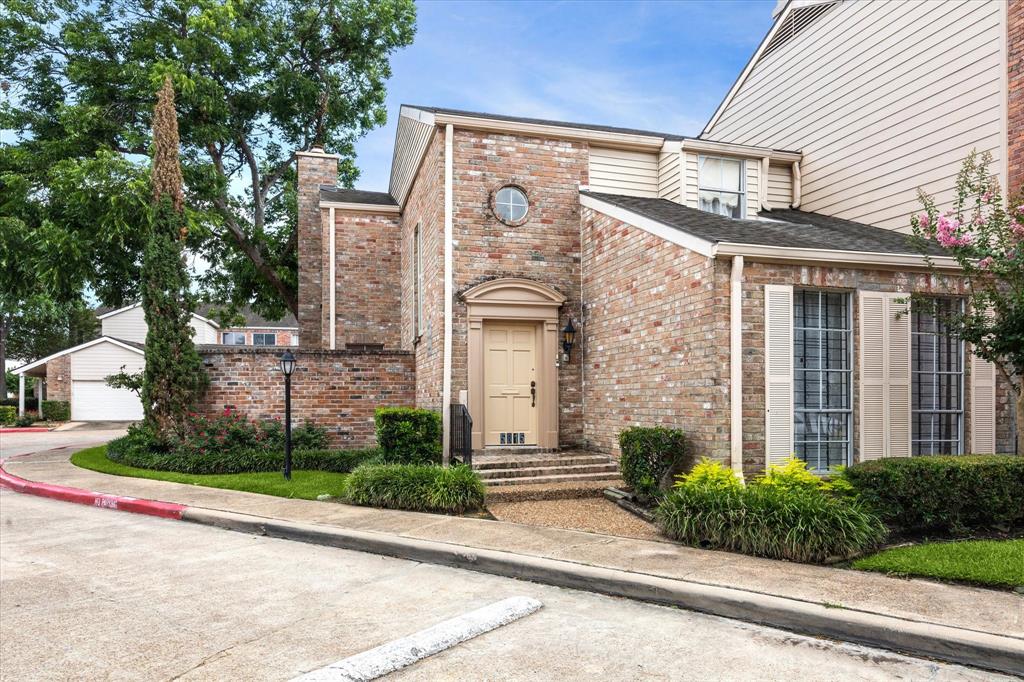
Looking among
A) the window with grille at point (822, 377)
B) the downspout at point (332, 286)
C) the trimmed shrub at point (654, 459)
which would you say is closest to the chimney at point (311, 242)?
the downspout at point (332, 286)

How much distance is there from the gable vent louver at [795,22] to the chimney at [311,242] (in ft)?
37.1

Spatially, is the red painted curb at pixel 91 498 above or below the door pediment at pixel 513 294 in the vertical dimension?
below

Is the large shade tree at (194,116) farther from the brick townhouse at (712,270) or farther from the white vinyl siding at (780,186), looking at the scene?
the white vinyl siding at (780,186)

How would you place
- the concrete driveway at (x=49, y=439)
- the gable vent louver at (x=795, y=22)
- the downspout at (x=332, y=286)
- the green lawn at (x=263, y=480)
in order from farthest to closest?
the concrete driveway at (x=49, y=439)
the downspout at (x=332, y=286)
the gable vent louver at (x=795, y=22)
the green lawn at (x=263, y=480)

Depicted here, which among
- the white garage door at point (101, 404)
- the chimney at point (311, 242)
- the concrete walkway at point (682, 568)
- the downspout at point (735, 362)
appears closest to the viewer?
the concrete walkway at point (682, 568)

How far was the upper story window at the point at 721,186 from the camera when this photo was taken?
39.2 feet

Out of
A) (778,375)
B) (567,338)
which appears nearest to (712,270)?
(778,375)

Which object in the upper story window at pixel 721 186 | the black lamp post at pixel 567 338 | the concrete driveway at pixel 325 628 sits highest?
the upper story window at pixel 721 186

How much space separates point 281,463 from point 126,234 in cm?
861

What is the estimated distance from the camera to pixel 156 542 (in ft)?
23.2

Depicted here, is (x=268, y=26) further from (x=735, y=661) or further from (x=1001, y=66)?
(x=735, y=661)

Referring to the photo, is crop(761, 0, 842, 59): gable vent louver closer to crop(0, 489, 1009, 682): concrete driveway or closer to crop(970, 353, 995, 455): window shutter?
crop(970, 353, 995, 455): window shutter

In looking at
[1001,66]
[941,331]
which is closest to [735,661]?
[941,331]

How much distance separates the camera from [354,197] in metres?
16.3
